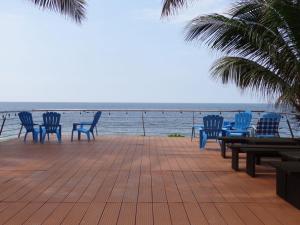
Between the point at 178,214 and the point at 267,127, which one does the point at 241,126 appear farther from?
the point at 178,214

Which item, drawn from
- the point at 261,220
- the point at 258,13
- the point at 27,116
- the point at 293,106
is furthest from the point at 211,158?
the point at 27,116

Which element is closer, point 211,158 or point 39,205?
point 39,205

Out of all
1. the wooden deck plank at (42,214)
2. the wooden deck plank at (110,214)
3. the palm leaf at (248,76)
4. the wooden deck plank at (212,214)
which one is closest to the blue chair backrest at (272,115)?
the palm leaf at (248,76)

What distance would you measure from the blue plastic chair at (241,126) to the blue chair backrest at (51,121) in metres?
4.01

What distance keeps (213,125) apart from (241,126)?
140 cm

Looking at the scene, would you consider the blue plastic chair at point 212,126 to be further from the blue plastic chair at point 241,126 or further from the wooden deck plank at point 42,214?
the wooden deck plank at point 42,214

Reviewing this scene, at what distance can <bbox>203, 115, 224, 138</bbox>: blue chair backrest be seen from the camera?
9406mm

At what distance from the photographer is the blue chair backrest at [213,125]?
941 centimetres

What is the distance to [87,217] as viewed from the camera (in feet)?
13.1

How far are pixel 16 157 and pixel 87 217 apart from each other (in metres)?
4.47

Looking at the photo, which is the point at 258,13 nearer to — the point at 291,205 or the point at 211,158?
the point at 211,158

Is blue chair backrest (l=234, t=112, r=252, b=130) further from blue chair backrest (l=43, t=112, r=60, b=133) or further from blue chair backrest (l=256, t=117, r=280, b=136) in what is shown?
blue chair backrest (l=43, t=112, r=60, b=133)

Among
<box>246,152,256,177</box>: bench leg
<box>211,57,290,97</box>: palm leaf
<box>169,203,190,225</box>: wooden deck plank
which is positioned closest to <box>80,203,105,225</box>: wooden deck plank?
<box>169,203,190,225</box>: wooden deck plank

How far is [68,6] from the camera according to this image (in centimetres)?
952
